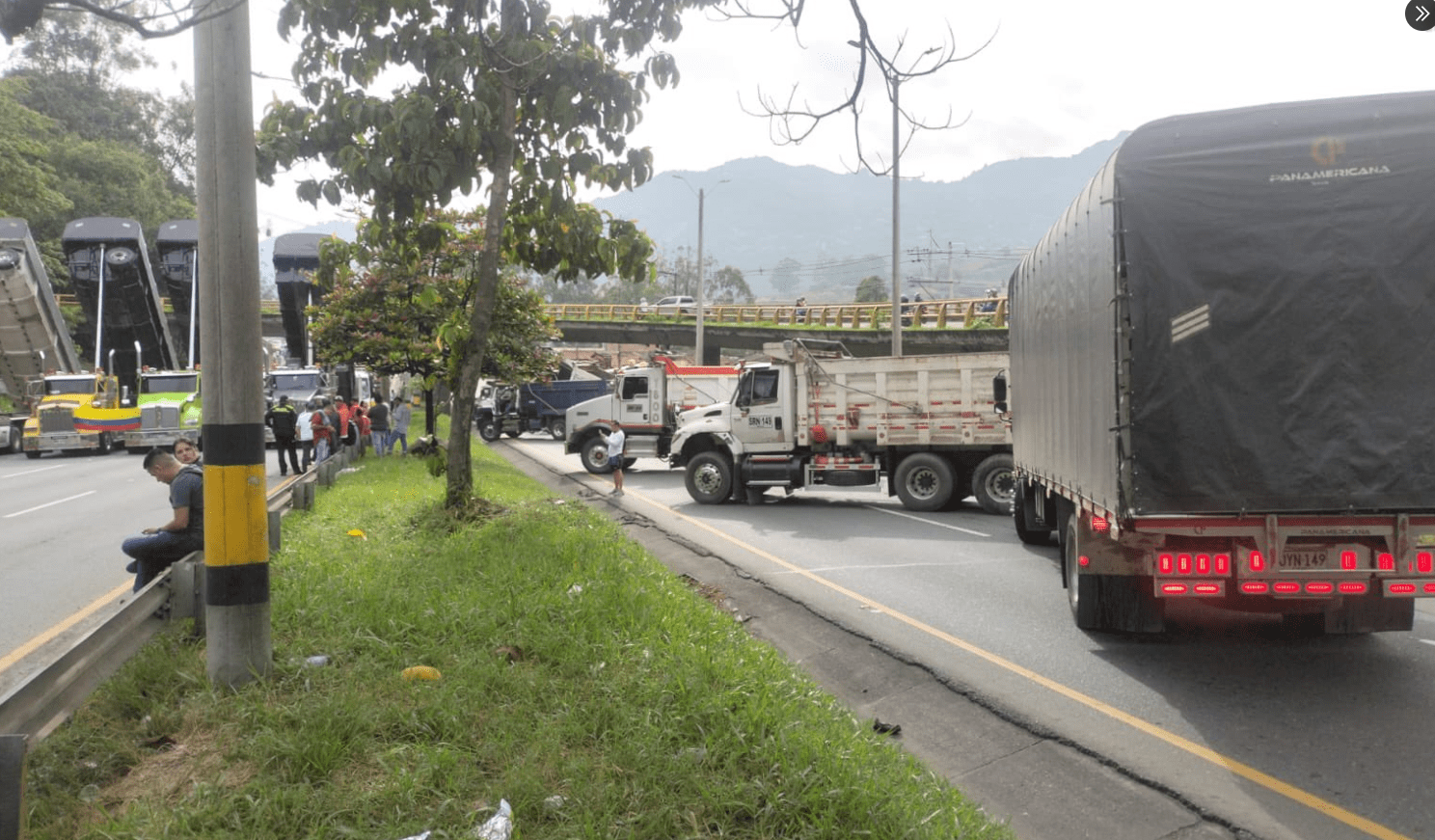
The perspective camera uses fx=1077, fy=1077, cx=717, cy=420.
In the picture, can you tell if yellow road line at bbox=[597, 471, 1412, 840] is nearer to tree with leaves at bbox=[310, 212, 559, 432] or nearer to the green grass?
the green grass

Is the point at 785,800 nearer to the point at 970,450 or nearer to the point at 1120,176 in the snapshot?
the point at 1120,176

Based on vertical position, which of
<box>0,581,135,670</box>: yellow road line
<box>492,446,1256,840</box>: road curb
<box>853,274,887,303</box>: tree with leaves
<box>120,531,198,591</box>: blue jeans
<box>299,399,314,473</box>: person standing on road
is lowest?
<box>492,446,1256,840</box>: road curb

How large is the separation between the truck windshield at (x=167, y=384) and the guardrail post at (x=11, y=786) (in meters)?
28.9

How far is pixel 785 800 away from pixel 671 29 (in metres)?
7.23

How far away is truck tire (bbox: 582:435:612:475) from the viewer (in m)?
25.8

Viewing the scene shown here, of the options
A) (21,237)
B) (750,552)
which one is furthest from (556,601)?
(21,237)

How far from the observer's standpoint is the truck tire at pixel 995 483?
16.9 meters

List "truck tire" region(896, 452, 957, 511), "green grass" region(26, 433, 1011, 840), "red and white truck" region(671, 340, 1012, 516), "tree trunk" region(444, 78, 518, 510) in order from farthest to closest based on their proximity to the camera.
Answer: "truck tire" region(896, 452, 957, 511) → "red and white truck" region(671, 340, 1012, 516) → "tree trunk" region(444, 78, 518, 510) → "green grass" region(26, 433, 1011, 840)

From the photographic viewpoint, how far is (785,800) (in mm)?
4379

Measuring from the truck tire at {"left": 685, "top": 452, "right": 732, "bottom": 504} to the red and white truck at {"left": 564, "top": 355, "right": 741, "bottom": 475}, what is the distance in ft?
19.6

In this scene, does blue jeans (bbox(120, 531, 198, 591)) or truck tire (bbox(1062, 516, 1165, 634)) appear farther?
truck tire (bbox(1062, 516, 1165, 634))

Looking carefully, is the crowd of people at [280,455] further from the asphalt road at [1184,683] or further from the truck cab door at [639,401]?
the truck cab door at [639,401]

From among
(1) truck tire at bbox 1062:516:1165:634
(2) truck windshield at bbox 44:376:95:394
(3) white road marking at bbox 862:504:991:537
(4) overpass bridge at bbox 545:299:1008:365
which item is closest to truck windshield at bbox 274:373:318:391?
(2) truck windshield at bbox 44:376:95:394

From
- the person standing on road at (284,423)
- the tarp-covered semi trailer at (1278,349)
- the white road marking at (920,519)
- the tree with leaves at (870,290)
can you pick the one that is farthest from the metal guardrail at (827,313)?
the tree with leaves at (870,290)
